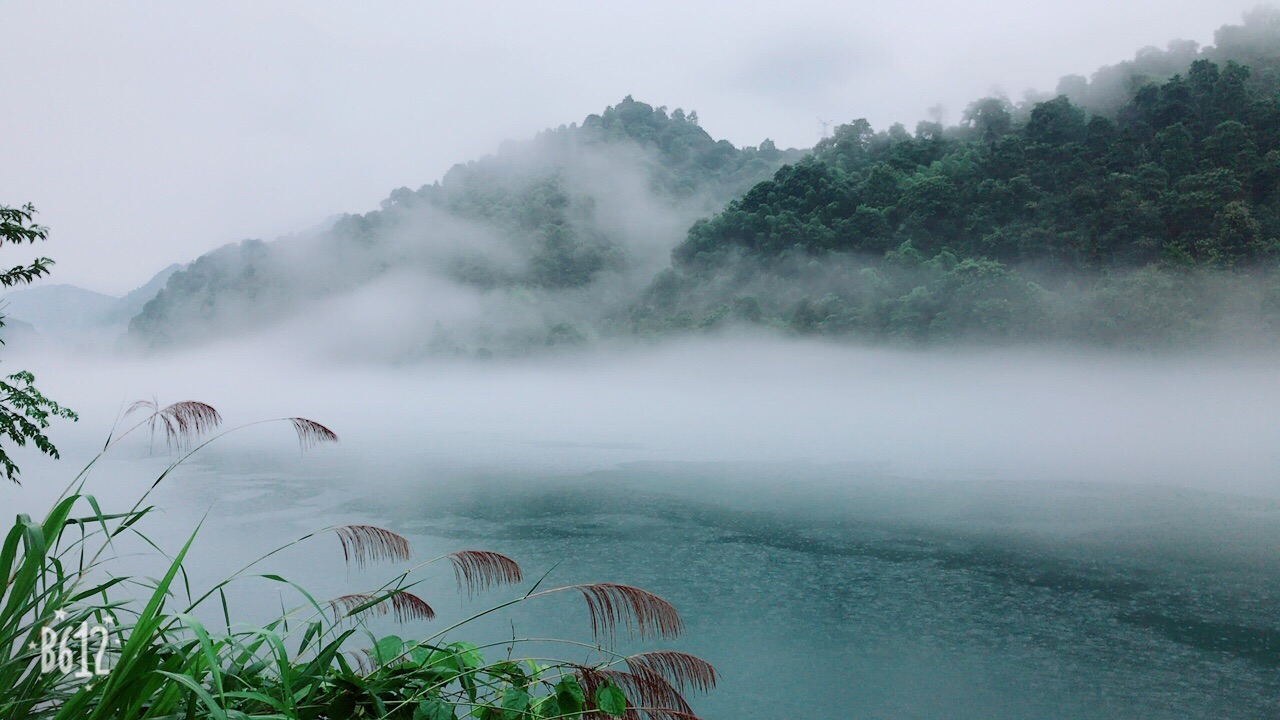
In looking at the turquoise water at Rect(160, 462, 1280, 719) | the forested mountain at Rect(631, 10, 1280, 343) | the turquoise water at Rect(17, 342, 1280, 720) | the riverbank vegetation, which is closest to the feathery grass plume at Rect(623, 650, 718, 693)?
the riverbank vegetation

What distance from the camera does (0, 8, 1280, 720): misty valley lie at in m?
1.71

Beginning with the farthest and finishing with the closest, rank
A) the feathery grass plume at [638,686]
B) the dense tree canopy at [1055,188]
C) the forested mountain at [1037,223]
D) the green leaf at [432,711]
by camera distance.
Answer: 1. the dense tree canopy at [1055,188]
2. the forested mountain at [1037,223]
3. the feathery grass plume at [638,686]
4. the green leaf at [432,711]

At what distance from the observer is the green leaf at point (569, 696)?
1598 millimetres

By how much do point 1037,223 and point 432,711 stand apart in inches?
1651

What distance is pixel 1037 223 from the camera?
38.3 meters

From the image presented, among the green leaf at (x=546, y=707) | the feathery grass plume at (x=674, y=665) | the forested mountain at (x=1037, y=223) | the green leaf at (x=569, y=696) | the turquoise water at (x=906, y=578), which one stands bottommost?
the turquoise water at (x=906, y=578)

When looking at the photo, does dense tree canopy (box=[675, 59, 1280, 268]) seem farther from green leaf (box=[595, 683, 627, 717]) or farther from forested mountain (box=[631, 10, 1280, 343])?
green leaf (box=[595, 683, 627, 717])

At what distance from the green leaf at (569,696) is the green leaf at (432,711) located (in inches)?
9.1

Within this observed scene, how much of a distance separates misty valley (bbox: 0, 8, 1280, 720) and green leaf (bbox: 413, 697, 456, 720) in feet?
0.23

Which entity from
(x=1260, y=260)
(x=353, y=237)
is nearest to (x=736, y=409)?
(x=1260, y=260)

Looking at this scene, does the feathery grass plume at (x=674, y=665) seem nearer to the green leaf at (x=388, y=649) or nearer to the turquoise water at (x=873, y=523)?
the green leaf at (x=388, y=649)

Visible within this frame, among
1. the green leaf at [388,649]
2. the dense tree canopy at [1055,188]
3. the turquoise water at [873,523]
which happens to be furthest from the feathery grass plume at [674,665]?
the dense tree canopy at [1055,188]

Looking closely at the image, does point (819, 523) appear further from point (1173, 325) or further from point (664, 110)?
point (664, 110)

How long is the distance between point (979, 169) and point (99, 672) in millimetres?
44272
